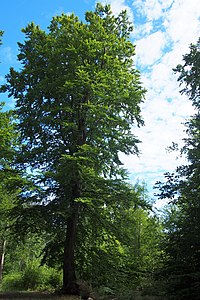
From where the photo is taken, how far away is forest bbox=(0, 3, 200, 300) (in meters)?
13.3

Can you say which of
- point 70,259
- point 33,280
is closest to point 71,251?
point 70,259

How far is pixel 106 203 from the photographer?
14250 millimetres

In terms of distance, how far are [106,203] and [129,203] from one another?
3.54ft

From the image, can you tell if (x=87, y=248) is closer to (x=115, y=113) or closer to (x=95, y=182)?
(x=95, y=182)

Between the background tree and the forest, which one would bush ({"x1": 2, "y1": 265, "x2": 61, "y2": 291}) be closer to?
the forest

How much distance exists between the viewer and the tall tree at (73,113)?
1413 cm

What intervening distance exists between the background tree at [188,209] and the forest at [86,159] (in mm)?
58

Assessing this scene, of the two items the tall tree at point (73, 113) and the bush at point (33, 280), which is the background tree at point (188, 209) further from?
the bush at point (33, 280)

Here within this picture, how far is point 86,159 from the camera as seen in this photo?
13.0 metres

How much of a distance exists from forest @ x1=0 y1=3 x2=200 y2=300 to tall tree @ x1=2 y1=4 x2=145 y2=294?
0.05 meters

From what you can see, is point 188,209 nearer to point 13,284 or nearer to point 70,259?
point 70,259

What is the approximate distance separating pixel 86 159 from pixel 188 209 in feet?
15.3

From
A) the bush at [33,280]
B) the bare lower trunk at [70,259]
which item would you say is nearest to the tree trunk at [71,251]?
the bare lower trunk at [70,259]

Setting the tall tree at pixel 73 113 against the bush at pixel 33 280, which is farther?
the bush at pixel 33 280
